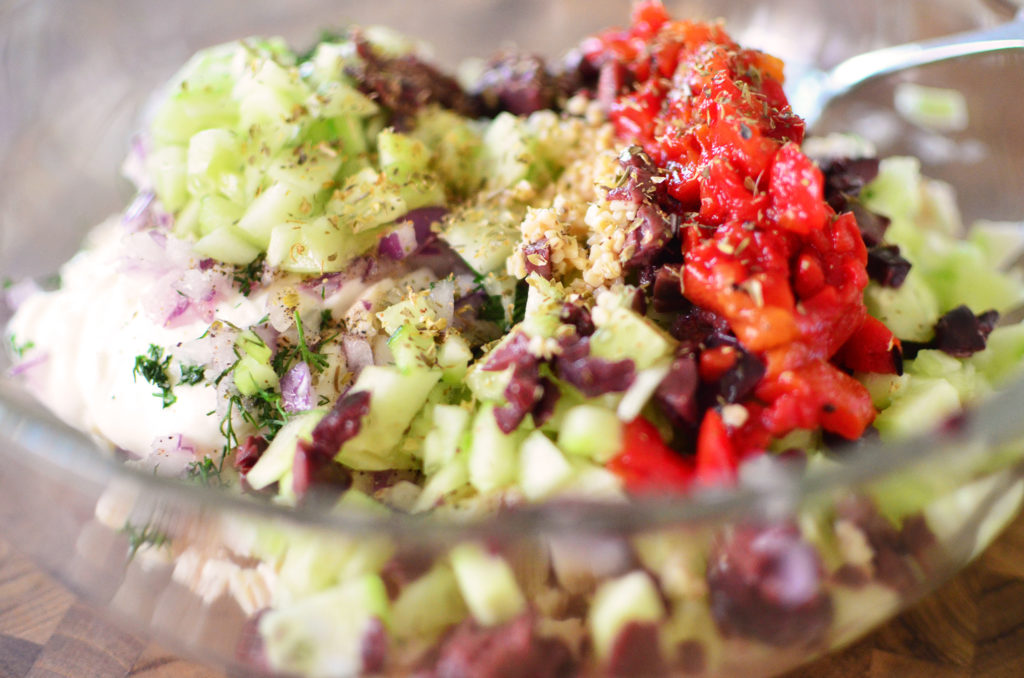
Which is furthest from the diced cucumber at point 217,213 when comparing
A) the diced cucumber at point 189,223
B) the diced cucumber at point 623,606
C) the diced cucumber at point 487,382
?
the diced cucumber at point 623,606

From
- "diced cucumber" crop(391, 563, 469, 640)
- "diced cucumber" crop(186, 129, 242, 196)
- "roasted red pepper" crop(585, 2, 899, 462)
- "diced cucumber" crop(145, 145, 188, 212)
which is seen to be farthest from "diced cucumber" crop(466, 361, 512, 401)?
"diced cucumber" crop(145, 145, 188, 212)

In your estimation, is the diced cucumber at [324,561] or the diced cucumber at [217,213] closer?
the diced cucumber at [324,561]

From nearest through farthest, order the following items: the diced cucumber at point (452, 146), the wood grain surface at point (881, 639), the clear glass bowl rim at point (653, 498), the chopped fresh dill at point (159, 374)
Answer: the clear glass bowl rim at point (653, 498) < the wood grain surface at point (881, 639) < the chopped fresh dill at point (159, 374) < the diced cucumber at point (452, 146)

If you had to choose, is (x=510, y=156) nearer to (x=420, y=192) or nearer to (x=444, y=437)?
(x=420, y=192)

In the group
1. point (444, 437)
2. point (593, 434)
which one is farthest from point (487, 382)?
point (593, 434)

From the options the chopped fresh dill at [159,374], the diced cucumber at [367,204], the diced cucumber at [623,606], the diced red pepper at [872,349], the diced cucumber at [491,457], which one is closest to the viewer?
the diced cucumber at [623,606]

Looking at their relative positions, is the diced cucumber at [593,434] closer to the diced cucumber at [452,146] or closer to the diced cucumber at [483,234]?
the diced cucumber at [483,234]

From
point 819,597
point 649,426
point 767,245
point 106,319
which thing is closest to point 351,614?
point 649,426
